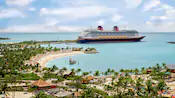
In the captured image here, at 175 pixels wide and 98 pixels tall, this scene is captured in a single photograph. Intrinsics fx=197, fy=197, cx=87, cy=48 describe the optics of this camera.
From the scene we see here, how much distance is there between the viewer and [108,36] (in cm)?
11994

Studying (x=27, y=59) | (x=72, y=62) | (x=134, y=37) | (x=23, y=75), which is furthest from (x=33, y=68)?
(x=134, y=37)

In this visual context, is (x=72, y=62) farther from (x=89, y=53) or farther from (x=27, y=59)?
(x=89, y=53)

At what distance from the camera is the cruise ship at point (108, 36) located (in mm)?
115875

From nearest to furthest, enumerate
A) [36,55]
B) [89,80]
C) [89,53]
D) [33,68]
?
[89,80]
[33,68]
[36,55]
[89,53]

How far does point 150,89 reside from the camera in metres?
25.2


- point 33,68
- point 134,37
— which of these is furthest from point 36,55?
point 134,37

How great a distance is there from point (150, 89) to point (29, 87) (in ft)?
56.8

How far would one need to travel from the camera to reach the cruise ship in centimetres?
11588

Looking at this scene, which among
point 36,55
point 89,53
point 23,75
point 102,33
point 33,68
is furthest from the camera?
point 102,33

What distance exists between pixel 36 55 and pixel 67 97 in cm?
3910

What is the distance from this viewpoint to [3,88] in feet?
84.1

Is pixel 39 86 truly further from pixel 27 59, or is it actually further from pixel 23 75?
pixel 27 59

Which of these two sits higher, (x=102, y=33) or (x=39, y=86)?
(x=102, y=33)

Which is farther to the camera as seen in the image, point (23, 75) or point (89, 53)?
point (89, 53)
